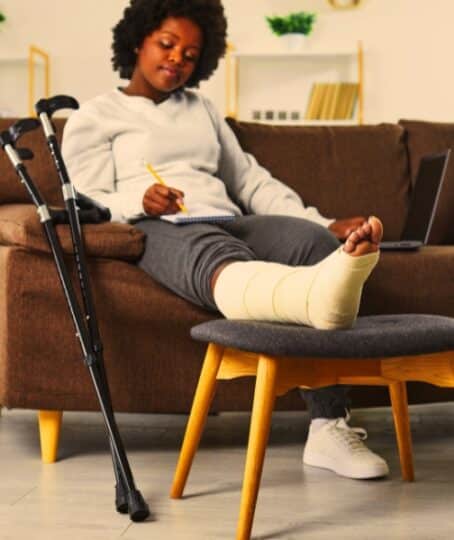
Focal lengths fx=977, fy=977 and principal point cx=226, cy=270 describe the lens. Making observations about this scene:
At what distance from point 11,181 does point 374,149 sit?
1003 millimetres

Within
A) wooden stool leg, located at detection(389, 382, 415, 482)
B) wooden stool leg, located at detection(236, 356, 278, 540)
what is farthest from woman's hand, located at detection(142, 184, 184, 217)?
wooden stool leg, located at detection(236, 356, 278, 540)

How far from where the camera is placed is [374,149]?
272 centimetres

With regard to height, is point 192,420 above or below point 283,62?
below

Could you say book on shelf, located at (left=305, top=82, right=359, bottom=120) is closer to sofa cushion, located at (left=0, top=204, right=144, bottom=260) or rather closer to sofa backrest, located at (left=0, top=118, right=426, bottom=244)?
sofa backrest, located at (left=0, top=118, right=426, bottom=244)

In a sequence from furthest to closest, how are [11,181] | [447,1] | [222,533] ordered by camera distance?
[447,1] < [11,181] < [222,533]

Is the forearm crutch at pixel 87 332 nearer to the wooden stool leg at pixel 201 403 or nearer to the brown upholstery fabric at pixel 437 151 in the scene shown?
the wooden stool leg at pixel 201 403

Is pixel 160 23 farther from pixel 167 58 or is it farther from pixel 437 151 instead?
pixel 437 151

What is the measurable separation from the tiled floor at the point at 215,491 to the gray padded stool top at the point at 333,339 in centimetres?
28

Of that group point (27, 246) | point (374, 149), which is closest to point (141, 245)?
point (27, 246)

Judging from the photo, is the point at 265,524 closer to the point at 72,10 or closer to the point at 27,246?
the point at 27,246

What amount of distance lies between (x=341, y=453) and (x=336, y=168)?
1.03m

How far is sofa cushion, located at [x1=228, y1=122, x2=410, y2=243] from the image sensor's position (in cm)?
264

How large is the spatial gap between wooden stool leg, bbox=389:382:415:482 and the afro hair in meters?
1.07

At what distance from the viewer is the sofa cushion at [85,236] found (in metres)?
1.94
